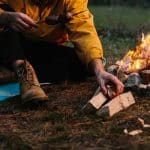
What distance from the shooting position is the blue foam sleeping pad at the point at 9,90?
554 cm

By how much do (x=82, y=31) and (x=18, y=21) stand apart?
66cm

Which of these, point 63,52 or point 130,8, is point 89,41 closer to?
point 63,52

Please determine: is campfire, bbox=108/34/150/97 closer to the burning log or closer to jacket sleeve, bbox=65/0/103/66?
the burning log

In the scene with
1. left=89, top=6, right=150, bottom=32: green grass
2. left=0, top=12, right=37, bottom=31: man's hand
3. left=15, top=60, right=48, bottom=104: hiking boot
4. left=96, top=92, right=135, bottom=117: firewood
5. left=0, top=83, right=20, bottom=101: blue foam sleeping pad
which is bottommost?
left=89, top=6, right=150, bottom=32: green grass

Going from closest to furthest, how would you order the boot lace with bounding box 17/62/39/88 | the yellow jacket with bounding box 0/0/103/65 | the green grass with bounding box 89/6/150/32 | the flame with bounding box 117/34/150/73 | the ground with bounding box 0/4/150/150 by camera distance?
the ground with bounding box 0/4/150/150, the boot lace with bounding box 17/62/39/88, the yellow jacket with bounding box 0/0/103/65, the flame with bounding box 117/34/150/73, the green grass with bounding box 89/6/150/32

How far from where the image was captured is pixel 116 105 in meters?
4.85

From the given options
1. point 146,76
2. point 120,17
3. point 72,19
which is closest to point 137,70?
point 146,76

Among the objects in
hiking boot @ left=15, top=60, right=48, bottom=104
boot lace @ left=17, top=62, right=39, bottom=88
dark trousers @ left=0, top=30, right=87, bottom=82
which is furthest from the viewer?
dark trousers @ left=0, top=30, right=87, bottom=82

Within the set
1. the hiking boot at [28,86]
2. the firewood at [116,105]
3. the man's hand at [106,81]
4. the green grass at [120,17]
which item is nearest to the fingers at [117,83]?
the man's hand at [106,81]

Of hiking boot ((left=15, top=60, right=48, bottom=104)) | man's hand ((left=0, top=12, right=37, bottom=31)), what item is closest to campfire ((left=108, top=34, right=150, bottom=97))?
hiking boot ((left=15, top=60, right=48, bottom=104))

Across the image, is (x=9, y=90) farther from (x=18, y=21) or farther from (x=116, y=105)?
(x=116, y=105)

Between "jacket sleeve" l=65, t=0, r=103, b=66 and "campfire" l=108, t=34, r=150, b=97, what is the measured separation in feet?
1.26

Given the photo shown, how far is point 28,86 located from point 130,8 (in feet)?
41.3

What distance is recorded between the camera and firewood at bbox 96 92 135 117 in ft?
15.6
